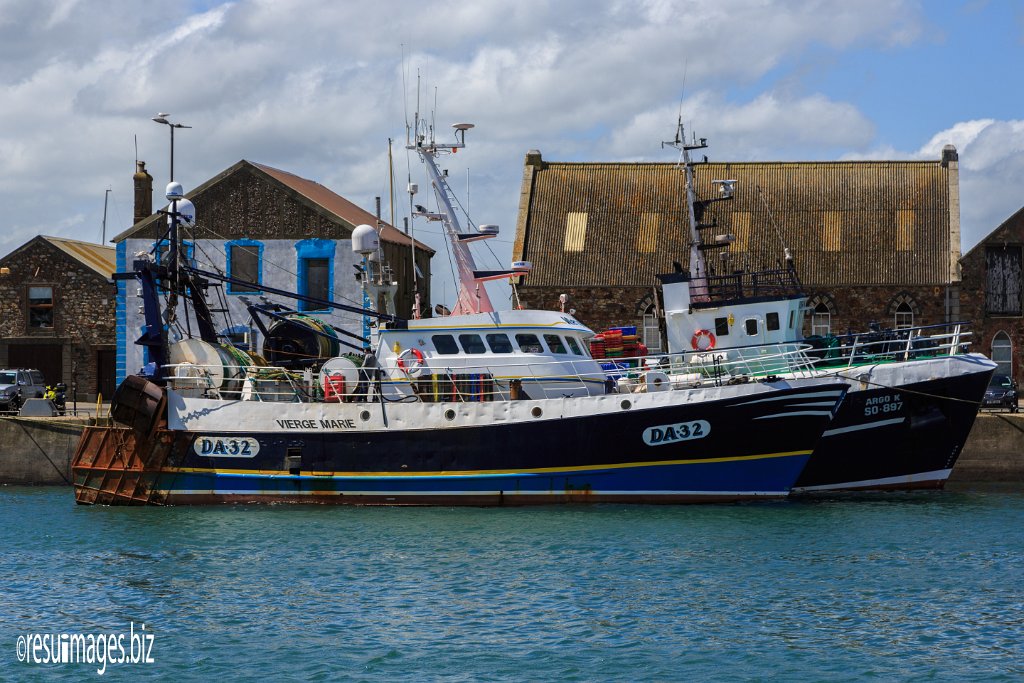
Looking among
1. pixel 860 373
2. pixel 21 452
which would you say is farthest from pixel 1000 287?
pixel 21 452

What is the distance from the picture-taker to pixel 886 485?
93.5 ft

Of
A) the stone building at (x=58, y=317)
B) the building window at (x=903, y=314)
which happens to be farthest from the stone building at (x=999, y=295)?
the stone building at (x=58, y=317)

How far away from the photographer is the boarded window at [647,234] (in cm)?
4550

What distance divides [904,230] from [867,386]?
19218mm

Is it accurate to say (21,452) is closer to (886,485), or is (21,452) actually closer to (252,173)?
(252,173)

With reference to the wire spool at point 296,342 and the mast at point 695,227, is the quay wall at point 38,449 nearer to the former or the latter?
the wire spool at point 296,342

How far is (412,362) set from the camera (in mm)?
27703

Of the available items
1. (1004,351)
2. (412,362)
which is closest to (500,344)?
(412,362)

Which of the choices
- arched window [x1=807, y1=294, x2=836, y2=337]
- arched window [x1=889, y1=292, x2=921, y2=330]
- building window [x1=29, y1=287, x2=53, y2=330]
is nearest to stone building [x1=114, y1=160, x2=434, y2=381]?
building window [x1=29, y1=287, x2=53, y2=330]

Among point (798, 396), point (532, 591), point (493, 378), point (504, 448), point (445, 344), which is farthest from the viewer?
point (445, 344)

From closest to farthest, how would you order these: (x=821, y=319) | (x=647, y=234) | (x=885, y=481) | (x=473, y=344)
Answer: (x=473, y=344) < (x=885, y=481) < (x=821, y=319) < (x=647, y=234)

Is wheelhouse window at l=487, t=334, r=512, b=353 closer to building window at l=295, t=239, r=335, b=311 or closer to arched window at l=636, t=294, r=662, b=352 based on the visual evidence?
building window at l=295, t=239, r=335, b=311

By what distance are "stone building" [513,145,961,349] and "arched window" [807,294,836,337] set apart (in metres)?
0.04

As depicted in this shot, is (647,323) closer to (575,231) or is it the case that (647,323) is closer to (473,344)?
(575,231)
